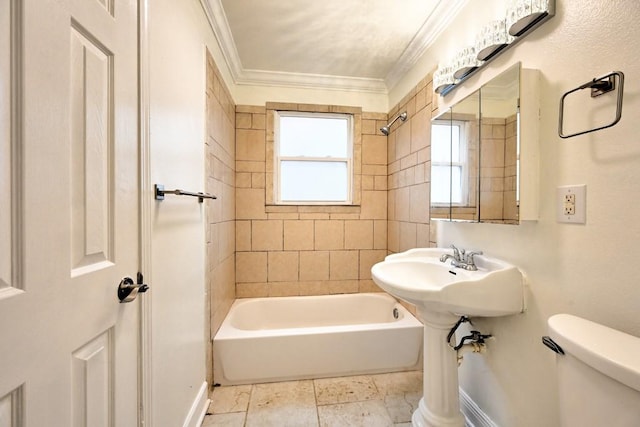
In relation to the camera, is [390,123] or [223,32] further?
[390,123]

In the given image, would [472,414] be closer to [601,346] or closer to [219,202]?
[601,346]

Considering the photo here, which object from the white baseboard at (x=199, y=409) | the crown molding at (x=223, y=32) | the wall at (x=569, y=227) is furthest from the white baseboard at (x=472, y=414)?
the crown molding at (x=223, y=32)

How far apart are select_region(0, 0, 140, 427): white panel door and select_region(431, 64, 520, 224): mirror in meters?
1.46

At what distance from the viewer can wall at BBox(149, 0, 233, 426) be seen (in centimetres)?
101

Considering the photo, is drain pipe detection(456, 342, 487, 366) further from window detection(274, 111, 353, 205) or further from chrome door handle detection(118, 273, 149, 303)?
window detection(274, 111, 353, 205)

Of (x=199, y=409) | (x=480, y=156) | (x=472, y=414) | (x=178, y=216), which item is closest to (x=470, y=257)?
(x=480, y=156)

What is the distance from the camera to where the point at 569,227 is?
94 centimetres

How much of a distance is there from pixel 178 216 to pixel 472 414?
1.86 meters

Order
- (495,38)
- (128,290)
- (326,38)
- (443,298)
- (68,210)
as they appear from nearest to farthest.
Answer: (68,210) < (128,290) < (443,298) < (495,38) < (326,38)

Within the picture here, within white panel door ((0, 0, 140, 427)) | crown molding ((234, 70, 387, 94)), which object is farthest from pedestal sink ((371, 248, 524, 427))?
crown molding ((234, 70, 387, 94))

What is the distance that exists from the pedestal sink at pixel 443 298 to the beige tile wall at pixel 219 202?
1074 mm

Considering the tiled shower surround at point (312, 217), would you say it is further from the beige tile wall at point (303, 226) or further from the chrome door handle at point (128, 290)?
the chrome door handle at point (128, 290)

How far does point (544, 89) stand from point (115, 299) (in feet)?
5.58

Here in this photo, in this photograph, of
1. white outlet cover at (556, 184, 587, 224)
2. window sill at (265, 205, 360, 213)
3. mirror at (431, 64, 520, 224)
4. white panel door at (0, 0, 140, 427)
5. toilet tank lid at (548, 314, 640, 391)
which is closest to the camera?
white panel door at (0, 0, 140, 427)
